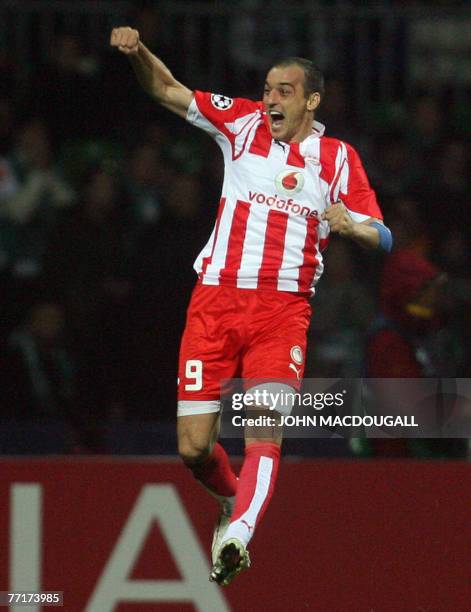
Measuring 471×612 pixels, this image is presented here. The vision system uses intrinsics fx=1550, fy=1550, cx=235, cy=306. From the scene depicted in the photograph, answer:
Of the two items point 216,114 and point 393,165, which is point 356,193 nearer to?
point 216,114

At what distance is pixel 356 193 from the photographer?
6.82m

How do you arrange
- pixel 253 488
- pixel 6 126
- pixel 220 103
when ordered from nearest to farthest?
1. pixel 253 488
2. pixel 220 103
3. pixel 6 126

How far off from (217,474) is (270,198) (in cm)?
126

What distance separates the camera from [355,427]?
7.60 m

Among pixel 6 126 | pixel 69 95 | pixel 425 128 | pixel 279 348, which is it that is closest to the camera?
pixel 279 348

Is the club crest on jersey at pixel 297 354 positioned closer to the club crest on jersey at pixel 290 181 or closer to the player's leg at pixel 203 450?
the player's leg at pixel 203 450

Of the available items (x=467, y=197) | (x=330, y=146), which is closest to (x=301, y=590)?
(x=330, y=146)

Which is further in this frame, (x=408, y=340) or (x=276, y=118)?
(x=408, y=340)

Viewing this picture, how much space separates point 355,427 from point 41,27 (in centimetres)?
470

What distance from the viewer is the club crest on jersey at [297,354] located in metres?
6.71

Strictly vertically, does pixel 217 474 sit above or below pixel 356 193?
below

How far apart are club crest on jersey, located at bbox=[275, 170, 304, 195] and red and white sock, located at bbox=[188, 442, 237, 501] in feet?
3.87

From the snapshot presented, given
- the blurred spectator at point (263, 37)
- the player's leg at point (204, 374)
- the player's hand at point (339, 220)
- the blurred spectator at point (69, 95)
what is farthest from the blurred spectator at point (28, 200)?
the player's hand at point (339, 220)

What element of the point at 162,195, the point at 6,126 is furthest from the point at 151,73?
the point at 6,126
